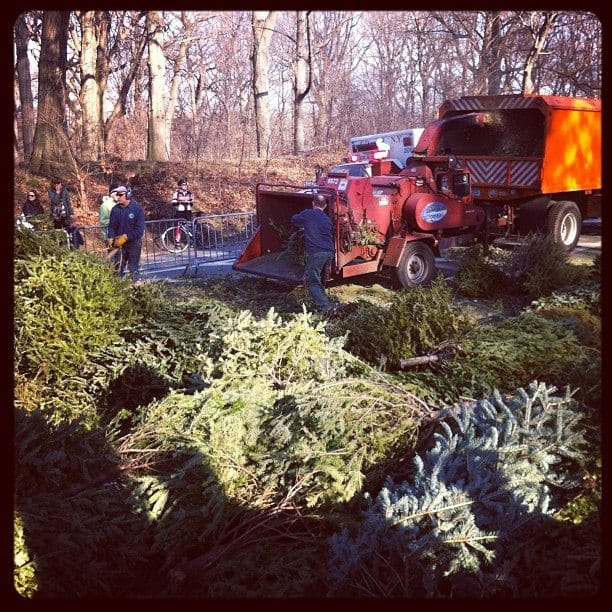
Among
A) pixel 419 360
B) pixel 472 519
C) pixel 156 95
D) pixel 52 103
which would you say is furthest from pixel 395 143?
pixel 472 519

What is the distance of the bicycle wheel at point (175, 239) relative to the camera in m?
14.3

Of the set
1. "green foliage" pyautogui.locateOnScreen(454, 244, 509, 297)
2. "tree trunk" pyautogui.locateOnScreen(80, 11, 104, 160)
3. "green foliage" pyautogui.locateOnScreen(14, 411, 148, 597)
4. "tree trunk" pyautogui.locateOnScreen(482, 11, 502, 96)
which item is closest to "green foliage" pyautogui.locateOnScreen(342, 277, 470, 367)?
"green foliage" pyautogui.locateOnScreen(14, 411, 148, 597)

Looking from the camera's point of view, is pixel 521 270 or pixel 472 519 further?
pixel 521 270

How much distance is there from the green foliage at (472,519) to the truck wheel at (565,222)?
31.3 ft

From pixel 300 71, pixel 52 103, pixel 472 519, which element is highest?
pixel 300 71

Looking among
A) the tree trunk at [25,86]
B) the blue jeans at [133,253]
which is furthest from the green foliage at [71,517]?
the tree trunk at [25,86]

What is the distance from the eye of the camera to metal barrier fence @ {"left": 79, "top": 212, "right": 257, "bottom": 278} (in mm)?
13547

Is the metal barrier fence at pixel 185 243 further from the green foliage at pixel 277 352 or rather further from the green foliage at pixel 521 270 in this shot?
the green foliage at pixel 277 352

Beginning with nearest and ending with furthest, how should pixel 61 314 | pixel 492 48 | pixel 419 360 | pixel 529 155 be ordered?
pixel 419 360, pixel 61 314, pixel 529 155, pixel 492 48

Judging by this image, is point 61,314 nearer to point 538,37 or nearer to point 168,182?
point 538,37

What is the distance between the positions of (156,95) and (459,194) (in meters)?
14.3

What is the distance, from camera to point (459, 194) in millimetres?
11164

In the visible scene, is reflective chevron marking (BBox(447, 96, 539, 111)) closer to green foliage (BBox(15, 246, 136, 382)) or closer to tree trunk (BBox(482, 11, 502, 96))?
tree trunk (BBox(482, 11, 502, 96))

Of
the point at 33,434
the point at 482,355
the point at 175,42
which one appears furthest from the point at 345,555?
the point at 175,42
